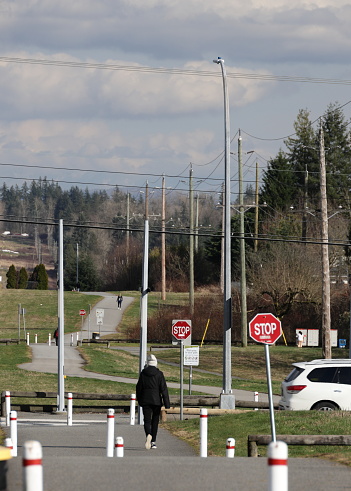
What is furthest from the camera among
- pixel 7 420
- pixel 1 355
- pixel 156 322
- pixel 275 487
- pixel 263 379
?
pixel 156 322

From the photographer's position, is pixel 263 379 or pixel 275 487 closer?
pixel 275 487

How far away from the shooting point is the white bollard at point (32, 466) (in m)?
6.43

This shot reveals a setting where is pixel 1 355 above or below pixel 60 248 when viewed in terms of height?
below

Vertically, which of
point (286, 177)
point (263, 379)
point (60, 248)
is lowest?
point (263, 379)

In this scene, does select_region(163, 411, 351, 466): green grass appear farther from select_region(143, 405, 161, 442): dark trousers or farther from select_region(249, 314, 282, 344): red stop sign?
select_region(249, 314, 282, 344): red stop sign

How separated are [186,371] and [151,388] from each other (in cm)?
2974

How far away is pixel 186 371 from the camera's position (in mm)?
46938

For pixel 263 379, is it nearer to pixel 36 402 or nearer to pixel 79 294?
pixel 36 402

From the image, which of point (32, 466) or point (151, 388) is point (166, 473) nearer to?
point (32, 466)

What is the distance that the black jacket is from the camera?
56.9 feet

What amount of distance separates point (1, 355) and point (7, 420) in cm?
2875

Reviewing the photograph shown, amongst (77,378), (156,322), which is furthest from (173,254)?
(77,378)

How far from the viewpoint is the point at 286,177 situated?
102562 millimetres

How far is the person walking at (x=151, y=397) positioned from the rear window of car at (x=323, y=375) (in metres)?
6.43
